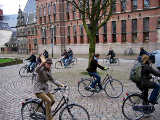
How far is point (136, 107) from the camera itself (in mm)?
5203

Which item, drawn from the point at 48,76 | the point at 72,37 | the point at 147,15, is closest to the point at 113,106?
the point at 48,76

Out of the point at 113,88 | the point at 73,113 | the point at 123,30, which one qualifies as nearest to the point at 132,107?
the point at 73,113

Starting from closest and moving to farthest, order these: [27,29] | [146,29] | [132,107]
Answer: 1. [132,107]
2. [146,29]
3. [27,29]

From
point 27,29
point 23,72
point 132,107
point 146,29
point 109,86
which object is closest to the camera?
point 132,107

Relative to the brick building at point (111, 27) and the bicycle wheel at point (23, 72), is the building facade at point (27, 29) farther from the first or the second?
the bicycle wheel at point (23, 72)

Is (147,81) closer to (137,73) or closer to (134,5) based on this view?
(137,73)

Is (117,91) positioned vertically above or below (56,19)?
below

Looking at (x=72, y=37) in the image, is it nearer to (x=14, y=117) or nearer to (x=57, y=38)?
(x=57, y=38)

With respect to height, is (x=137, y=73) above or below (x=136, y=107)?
above

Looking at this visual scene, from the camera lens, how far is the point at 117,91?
7.55m

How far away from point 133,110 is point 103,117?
0.87 meters

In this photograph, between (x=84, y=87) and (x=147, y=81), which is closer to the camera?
(x=147, y=81)

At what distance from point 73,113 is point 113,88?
3.31 metres

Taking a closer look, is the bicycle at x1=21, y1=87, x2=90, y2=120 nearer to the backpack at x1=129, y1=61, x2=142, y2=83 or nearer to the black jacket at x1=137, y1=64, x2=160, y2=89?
the backpack at x1=129, y1=61, x2=142, y2=83
